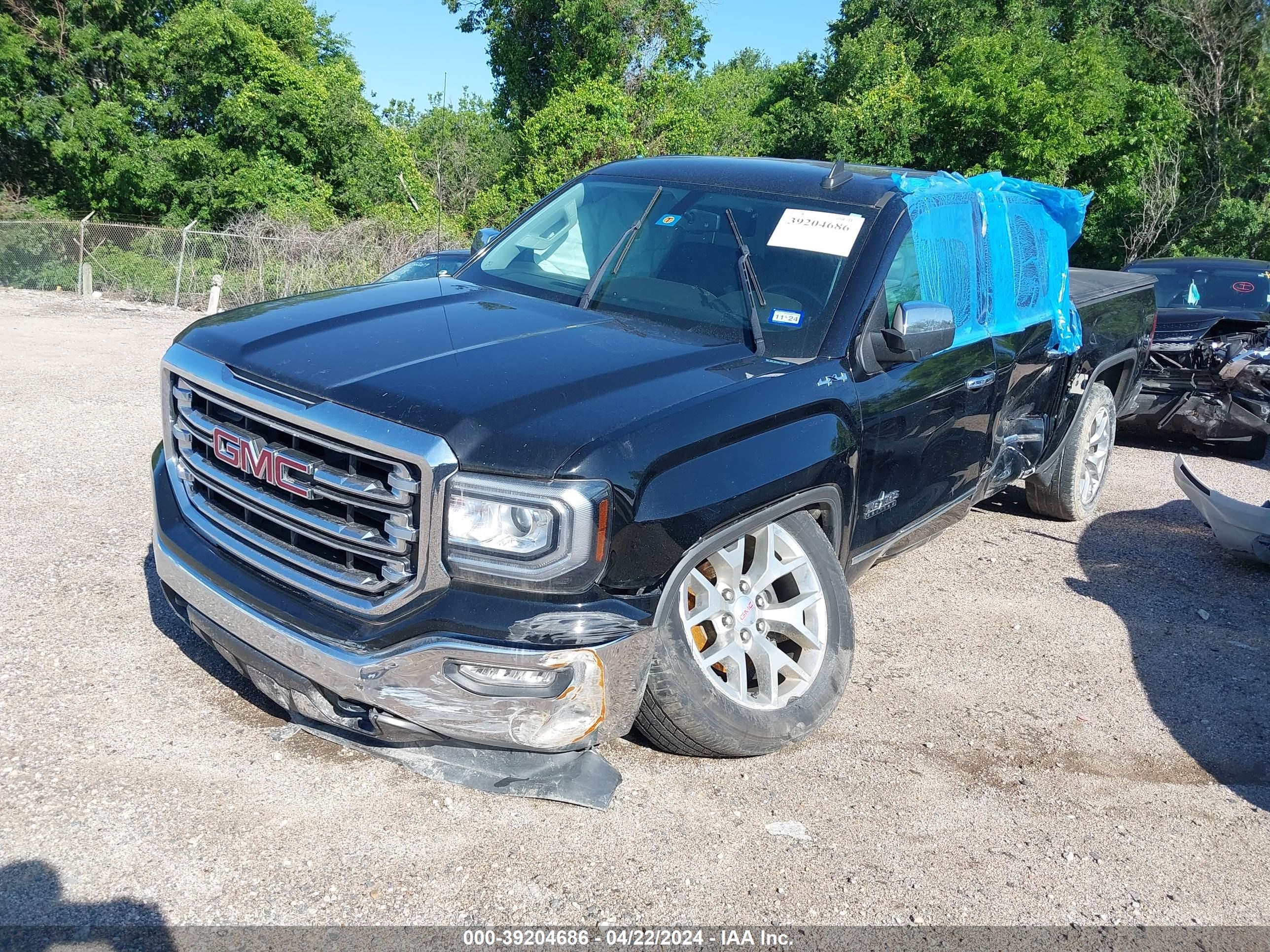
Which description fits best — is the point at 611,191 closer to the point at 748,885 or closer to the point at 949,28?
the point at 748,885

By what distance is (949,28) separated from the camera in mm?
30719

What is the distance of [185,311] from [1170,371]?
1404 cm

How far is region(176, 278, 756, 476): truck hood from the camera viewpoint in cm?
301

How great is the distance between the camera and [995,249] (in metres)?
5.24

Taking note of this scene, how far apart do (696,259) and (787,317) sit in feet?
1.73

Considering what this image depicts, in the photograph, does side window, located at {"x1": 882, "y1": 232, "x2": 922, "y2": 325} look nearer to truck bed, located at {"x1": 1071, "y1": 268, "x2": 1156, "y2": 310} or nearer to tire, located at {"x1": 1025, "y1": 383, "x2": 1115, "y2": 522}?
truck bed, located at {"x1": 1071, "y1": 268, "x2": 1156, "y2": 310}

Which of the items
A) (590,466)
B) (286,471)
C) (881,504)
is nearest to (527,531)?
(590,466)

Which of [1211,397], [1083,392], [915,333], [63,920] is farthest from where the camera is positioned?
[1211,397]

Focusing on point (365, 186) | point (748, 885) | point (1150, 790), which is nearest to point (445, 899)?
point (748, 885)

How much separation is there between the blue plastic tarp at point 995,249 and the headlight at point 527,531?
2217 millimetres

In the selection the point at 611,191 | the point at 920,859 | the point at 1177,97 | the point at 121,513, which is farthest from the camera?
the point at 1177,97

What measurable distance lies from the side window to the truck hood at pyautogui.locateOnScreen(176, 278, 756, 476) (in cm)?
73

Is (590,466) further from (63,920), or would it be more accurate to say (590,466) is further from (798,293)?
(63,920)

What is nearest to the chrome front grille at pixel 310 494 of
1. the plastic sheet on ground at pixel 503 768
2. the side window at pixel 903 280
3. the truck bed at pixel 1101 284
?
the plastic sheet on ground at pixel 503 768
